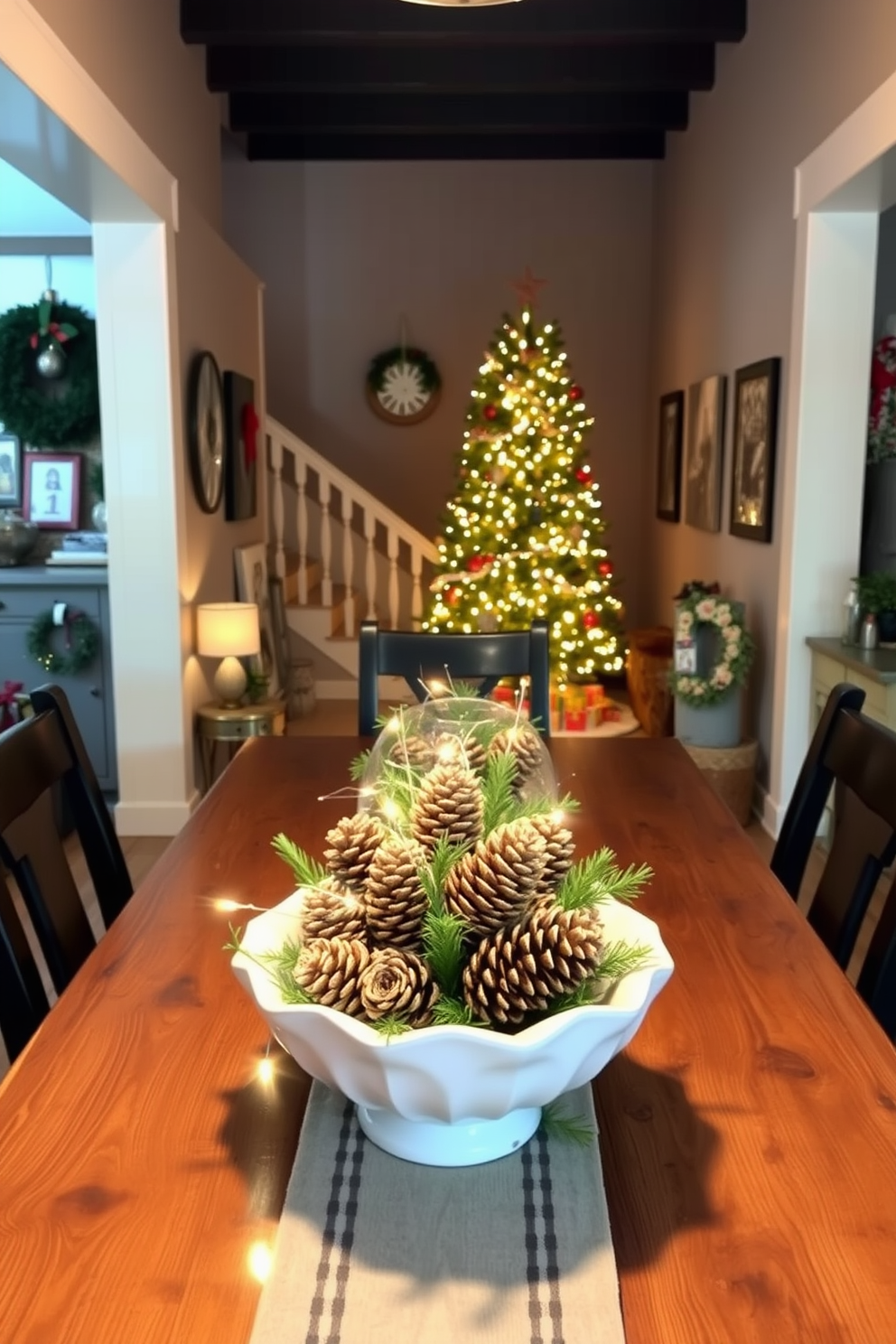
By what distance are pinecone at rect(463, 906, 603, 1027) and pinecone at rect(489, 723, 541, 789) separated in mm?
478

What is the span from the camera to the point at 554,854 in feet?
3.00

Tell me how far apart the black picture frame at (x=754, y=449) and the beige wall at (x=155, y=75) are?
7.40 ft

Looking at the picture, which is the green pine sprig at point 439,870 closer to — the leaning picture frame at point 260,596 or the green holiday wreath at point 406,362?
the leaning picture frame at point 260,596

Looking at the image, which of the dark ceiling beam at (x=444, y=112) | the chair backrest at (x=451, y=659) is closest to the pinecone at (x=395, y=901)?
the chair backrest at (x=451, y=659)

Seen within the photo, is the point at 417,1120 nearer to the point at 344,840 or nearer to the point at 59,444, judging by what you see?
the point at 344,840

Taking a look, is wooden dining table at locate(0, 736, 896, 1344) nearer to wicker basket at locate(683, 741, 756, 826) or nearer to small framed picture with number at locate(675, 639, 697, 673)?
wicker basket at locate(683, 741, 756, 826)

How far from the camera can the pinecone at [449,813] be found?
966 mm

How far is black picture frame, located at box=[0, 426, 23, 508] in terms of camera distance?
504cm

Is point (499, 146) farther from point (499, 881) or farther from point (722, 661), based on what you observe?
point (499, 881)

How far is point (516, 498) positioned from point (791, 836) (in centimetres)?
366

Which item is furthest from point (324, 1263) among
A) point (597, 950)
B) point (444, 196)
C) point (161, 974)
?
point (444, 196)

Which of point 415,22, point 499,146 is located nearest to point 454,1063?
point 415,22

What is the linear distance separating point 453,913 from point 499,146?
6.38 m

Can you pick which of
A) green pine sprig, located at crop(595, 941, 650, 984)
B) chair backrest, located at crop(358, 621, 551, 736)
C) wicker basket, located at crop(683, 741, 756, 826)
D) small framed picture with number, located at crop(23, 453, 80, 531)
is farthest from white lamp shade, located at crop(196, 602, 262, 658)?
green pine sprig, located at crop(595, 941, 650, 984)
